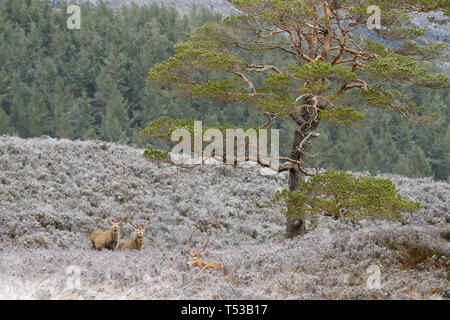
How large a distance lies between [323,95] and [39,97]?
68761mm

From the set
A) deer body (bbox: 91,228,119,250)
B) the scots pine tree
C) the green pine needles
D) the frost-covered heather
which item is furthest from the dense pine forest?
the green pine needles

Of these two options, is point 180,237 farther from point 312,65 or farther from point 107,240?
point 312,65

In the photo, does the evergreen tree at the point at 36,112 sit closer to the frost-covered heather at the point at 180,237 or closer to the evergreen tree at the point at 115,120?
the evergreen tree at the point at 115,120

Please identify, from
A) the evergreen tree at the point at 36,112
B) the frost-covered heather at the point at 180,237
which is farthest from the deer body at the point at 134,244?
the evergreen tree at the point at 36,112

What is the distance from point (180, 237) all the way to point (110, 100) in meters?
64.4

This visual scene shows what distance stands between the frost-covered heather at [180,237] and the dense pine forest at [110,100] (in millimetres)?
42675

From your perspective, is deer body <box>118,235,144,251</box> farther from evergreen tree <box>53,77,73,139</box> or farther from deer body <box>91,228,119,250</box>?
evergreen tree <box>53,77,73,139</box>

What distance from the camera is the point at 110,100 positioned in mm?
74812

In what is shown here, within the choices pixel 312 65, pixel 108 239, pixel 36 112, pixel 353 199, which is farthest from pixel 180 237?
pixel 36 112

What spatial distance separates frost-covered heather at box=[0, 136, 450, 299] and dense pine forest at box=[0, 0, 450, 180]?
42.7 m

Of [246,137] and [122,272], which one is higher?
[246,137]

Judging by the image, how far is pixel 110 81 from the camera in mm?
78750
